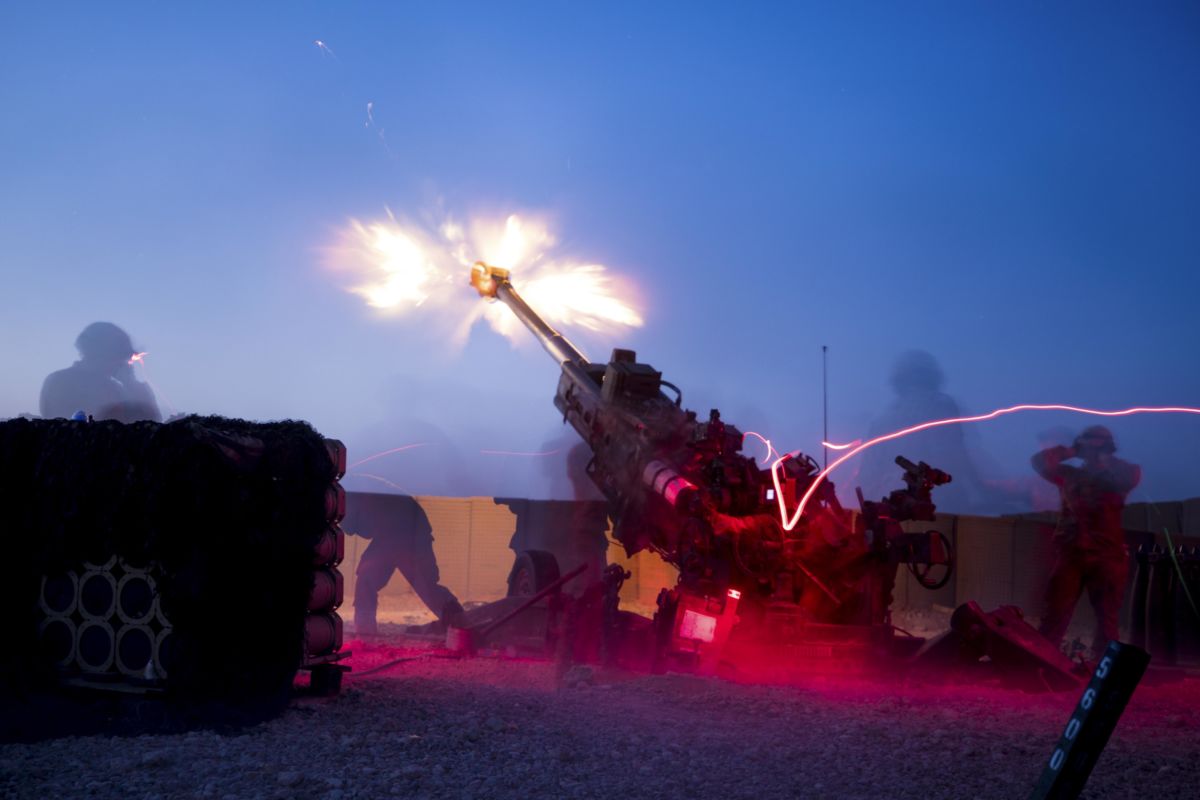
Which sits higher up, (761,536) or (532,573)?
(761,536)

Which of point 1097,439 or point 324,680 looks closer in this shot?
point 324,680

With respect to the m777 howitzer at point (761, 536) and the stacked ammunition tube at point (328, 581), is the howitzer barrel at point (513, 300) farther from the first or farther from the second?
the stacked ammunition tube at point (328, 581)

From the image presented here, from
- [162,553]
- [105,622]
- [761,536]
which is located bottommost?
[105,622]

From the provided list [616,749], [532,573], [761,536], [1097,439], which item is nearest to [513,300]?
[532,573]

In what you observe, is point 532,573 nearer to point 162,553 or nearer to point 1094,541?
point 1094,541

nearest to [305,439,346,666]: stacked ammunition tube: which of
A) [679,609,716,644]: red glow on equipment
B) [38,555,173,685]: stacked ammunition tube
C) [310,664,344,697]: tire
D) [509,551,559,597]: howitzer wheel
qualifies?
[310,664,344,697]: tire

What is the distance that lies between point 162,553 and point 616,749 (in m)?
3.49

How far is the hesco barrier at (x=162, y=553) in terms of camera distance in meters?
6.97

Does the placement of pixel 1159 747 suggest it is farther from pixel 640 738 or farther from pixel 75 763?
pixel 75 763

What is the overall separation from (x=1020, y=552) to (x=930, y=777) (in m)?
13.4

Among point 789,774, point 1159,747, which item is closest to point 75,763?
point 789,774

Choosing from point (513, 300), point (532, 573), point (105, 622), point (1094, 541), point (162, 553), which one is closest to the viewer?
point (162, 553)

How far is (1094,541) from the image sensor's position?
1157 cm

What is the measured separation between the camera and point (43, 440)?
742 centimetres
